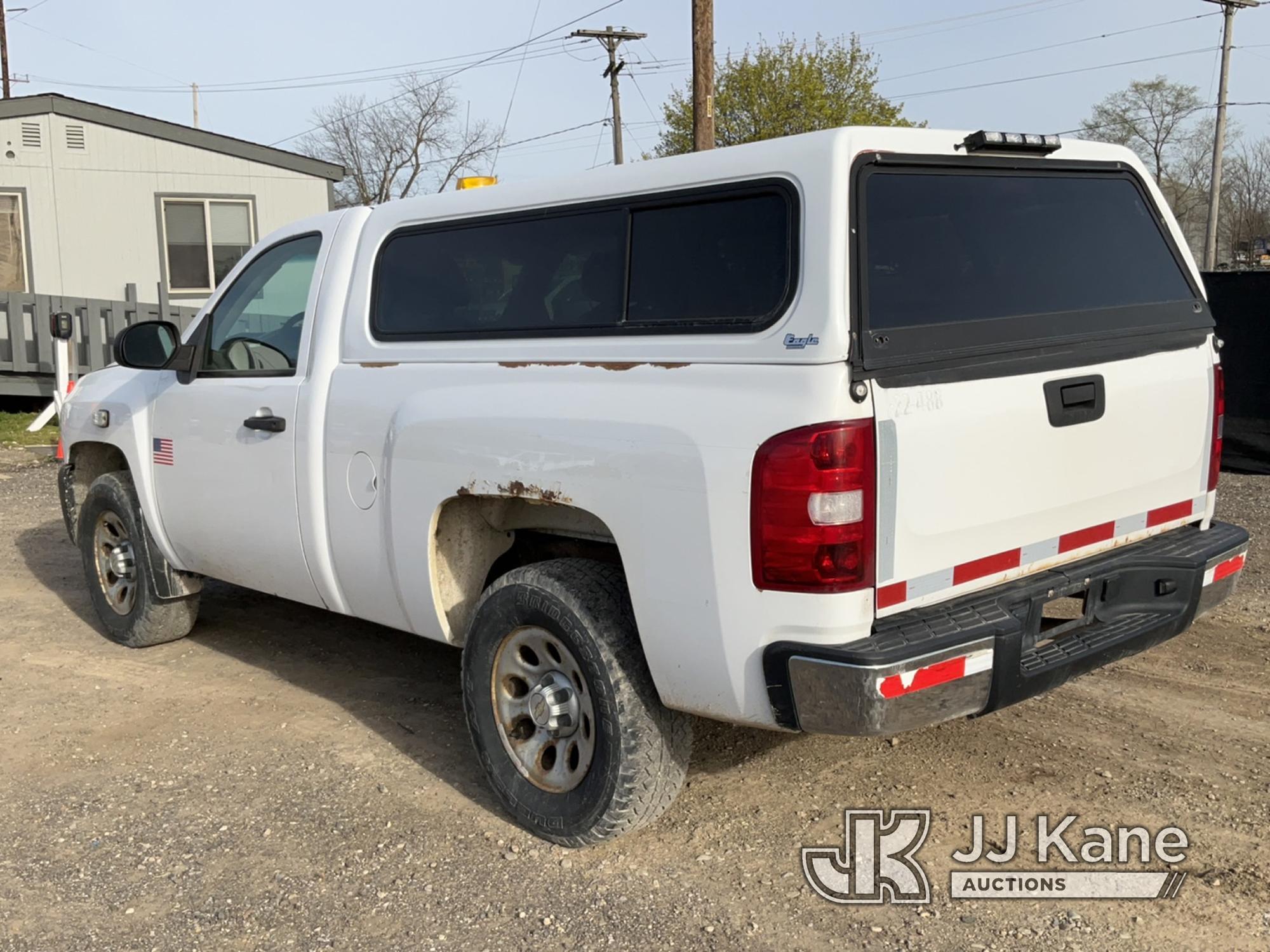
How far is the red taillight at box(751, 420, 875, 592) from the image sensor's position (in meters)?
2.86

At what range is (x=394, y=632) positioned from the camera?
600 cm

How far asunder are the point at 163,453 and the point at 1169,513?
391 centimetres

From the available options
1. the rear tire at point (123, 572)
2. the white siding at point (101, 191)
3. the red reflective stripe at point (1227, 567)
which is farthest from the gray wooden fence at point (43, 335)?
the red reflective stripe at point (1227, 567)

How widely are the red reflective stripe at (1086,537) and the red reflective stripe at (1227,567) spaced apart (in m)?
0.43

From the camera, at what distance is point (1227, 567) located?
12.5ft

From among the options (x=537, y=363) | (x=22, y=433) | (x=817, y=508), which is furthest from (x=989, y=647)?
(x=22, y=433)

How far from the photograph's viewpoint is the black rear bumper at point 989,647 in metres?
2.92

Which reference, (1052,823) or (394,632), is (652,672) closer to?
(1052,823)

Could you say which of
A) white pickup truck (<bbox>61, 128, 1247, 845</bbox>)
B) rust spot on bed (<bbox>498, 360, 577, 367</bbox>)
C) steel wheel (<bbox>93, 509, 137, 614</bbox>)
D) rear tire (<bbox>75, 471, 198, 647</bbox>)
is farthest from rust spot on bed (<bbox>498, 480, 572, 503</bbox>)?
steel wheel (<bbox>93, 509, 137, 614</bbox>)

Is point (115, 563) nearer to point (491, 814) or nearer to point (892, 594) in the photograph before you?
point (491, 814)

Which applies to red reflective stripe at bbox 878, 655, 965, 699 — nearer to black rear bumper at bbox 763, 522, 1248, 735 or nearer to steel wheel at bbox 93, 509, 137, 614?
black rear bumper at bbox 763, 522, 1248, 735

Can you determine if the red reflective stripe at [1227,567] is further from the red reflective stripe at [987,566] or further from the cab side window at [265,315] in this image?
the cab side window at [265,315]

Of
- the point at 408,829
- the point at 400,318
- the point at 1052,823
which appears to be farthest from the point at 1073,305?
the point at 408,829

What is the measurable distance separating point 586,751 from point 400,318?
160 centimetres
